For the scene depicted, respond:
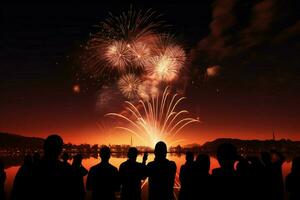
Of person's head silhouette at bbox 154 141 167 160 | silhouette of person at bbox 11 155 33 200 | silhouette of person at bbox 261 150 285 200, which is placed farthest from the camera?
silhouette of person at bbox 261 150 285 200

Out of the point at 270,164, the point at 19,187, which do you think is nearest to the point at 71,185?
the point at 19,187

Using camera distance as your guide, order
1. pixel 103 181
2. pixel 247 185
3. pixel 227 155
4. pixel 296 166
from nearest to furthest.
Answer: pixel 227 155 → pixel 247 185 → pixel 103 181 → pixel 296 166

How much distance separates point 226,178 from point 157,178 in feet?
8.48

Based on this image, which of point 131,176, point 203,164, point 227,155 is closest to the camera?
point 227,155

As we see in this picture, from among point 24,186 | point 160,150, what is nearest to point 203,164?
point 160,150

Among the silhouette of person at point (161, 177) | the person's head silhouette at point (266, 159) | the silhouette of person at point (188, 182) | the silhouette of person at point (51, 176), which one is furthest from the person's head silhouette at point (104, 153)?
the person's head silhouette at point (266, 159)

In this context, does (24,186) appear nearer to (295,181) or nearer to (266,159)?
(266,159)

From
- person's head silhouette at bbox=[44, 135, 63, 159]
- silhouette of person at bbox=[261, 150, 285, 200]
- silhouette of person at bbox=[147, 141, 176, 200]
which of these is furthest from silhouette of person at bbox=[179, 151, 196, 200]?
person's head silhouette at bbox=[44, 135, 63, 159]

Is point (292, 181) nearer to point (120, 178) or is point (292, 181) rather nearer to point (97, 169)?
point (120, 178)

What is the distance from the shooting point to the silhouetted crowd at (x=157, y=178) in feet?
13.8

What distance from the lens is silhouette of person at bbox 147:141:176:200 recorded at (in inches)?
262

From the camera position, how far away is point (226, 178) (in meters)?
4.30

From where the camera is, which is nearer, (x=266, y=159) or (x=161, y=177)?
(x=161, y=177)

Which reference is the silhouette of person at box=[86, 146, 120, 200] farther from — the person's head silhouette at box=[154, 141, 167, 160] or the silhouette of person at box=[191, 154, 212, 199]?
the silhouette of person at box=[191, 154, 212, 199]
